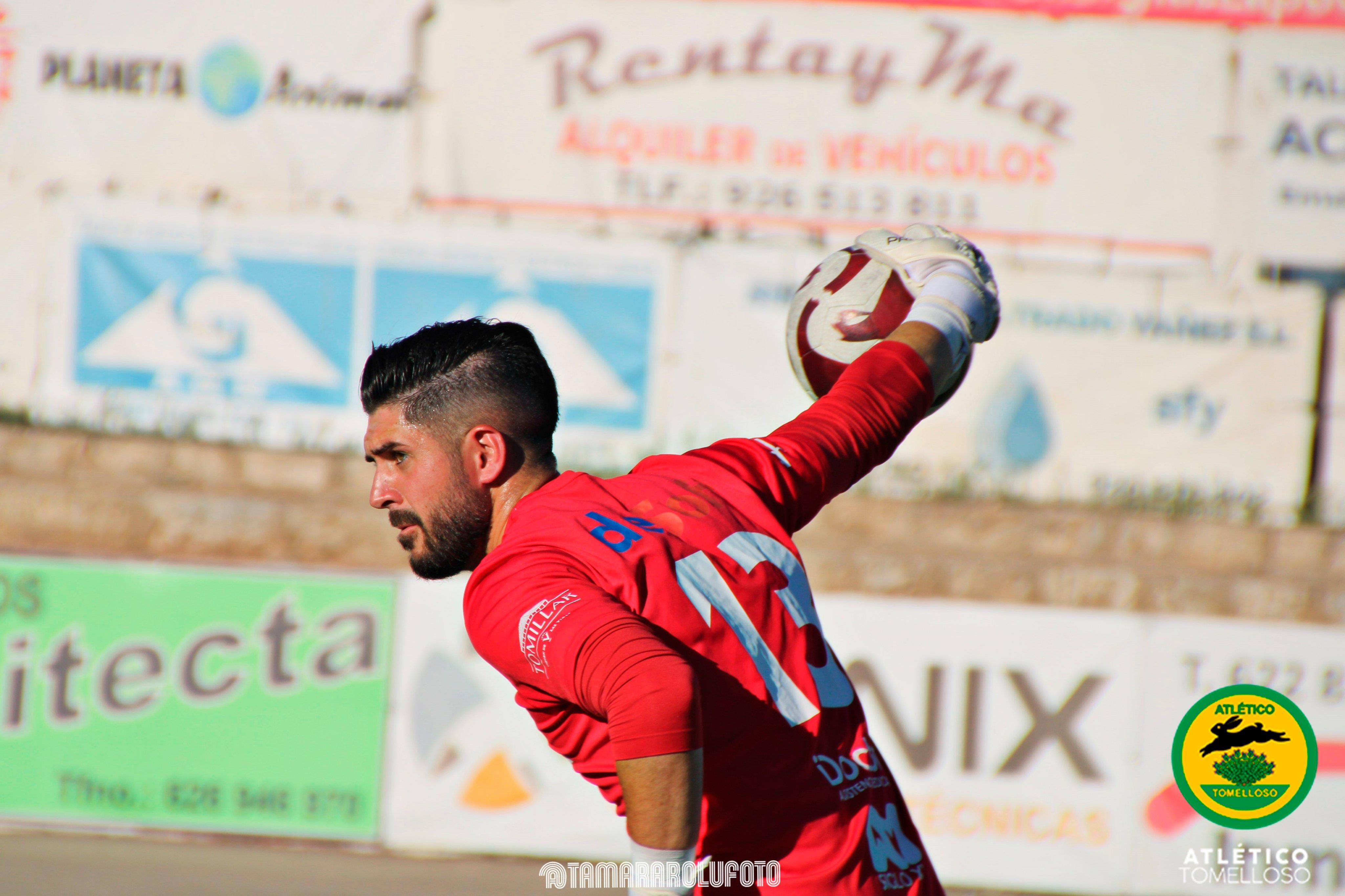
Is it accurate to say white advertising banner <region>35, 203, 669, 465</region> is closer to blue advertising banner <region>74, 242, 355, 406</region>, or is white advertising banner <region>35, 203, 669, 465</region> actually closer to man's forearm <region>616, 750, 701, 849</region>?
blue advertising banner <region>74, 242, 355, 406</region>

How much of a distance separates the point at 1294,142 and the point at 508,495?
32.8 ft

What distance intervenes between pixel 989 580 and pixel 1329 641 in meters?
2.06

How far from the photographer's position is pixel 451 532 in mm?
2324

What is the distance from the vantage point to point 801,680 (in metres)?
2.09

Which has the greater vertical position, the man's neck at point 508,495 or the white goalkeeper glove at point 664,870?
the man's neck at point 508,495

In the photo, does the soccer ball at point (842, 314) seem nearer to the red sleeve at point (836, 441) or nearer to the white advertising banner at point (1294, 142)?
the red sleeve at point (836, 441)

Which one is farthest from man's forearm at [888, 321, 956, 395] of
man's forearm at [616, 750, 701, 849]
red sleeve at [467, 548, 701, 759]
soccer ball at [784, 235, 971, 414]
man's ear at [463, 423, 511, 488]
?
man's forearm at [616, 750, 701, 849]

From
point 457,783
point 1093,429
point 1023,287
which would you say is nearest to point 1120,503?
point 1093,429

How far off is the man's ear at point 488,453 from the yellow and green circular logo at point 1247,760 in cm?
549

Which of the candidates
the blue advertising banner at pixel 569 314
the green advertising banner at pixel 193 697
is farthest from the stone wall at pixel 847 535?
the blue advertising banner at pixel 569 314

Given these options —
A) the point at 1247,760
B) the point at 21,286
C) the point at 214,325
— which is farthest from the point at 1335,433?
the point at 21,286

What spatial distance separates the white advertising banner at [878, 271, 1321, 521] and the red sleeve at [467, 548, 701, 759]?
25.5ft

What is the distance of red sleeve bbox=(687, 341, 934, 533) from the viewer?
7.82ft

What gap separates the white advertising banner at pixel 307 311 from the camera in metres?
9.79
